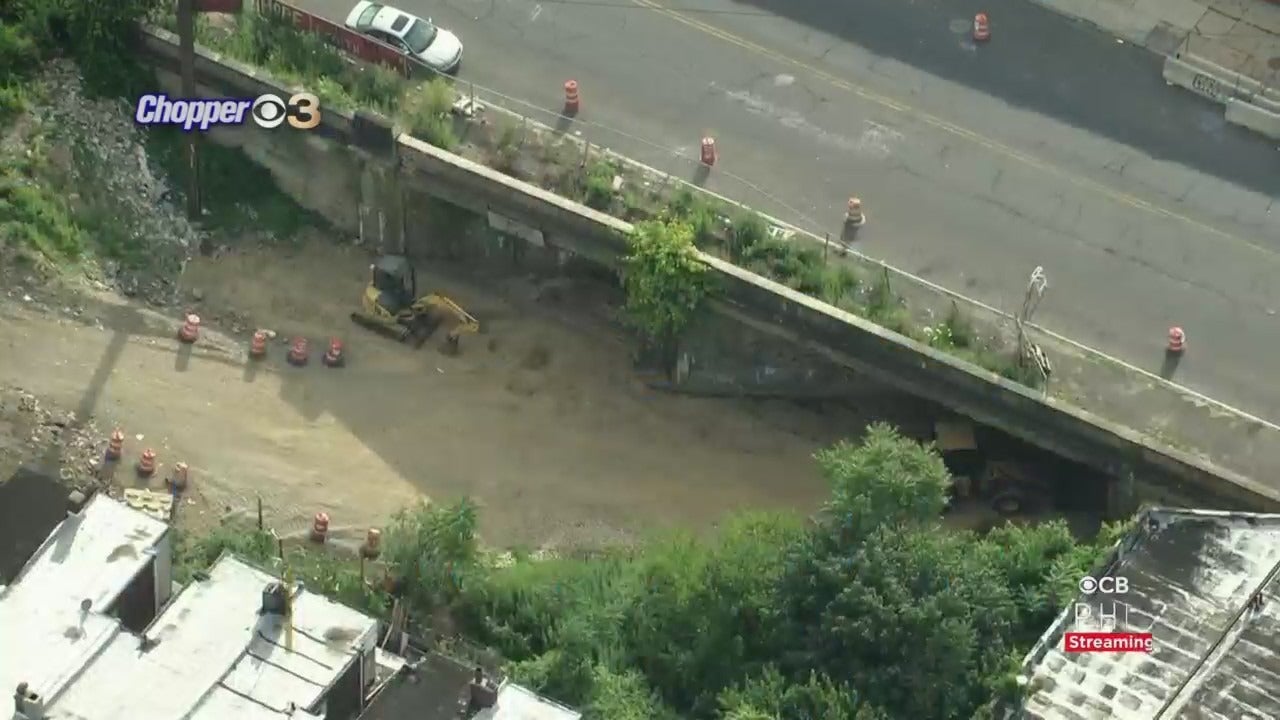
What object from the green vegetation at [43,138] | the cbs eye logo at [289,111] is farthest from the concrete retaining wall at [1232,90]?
the green vegetation at [43,138]

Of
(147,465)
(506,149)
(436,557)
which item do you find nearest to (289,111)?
(506,149)

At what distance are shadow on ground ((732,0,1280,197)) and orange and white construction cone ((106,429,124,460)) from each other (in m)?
20.0

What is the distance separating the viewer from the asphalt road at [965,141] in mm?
63812

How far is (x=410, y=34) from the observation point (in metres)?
67.8

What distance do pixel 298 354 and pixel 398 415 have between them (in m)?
2.96

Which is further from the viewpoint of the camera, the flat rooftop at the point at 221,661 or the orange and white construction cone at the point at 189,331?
the orange and white construction cone at the point at 189,331

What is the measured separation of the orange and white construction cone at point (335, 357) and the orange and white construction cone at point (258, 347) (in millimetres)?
1535

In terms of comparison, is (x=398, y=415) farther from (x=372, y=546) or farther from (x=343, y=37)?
(x=343, y=37)

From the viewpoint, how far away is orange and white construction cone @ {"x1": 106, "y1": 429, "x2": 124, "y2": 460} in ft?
205

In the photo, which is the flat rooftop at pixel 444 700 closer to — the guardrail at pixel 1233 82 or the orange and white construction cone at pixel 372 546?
the orange and white construction cone at pixel 372 546

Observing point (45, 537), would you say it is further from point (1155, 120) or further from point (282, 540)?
point (1155, 120)

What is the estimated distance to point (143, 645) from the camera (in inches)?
2090

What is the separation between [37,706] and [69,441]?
39.9 feet

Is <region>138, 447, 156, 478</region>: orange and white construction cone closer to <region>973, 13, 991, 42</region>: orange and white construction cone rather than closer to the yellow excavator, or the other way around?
the yellow excavator
